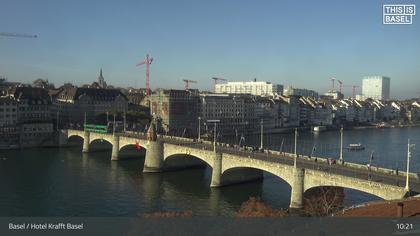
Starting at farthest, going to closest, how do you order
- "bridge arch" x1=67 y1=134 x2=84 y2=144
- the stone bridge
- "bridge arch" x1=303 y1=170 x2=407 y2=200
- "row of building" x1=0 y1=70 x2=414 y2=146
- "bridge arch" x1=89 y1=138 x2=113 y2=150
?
1. "row of building" x1=0 y1=70 x2=414 y2=146
2. "bridge arch" x1=67 y1=134 x2=84 y2=144
3. "bridge arch" x1=89 y1=138 x2=113 y2=150
4. the stone bridge
5. "bridge arch" x1=303 y1=170 x2=407 y2=200

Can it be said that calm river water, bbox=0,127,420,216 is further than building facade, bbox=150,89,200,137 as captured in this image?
No

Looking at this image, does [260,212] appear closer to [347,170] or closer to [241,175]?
[347,170]

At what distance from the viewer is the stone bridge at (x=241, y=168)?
3378cm

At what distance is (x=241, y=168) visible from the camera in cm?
4991

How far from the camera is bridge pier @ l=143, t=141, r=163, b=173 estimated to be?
57806 mm

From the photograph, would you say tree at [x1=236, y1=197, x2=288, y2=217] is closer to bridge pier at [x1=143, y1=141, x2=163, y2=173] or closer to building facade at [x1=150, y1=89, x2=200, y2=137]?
bridge pier at [x1=143, y1=141, x2=163, y2=173]

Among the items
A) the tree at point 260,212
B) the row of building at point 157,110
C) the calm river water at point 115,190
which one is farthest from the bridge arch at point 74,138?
the tree at point 260,212

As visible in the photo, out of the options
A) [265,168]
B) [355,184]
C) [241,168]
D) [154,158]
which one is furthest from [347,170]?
[154,158]

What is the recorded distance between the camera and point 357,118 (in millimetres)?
183875

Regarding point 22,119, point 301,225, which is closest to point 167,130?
point 22,119

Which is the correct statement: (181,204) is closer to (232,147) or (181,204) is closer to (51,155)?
(232,147)

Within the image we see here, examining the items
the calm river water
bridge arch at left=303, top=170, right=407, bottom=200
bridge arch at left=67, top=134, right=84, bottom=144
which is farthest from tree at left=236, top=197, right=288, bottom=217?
bridge arch at left=67, top=134, right=84, bottom=144

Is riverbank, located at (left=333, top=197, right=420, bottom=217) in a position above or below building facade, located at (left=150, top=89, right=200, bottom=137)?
below

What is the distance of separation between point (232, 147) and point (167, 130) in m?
55.6
